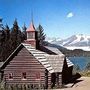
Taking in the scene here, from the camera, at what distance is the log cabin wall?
46.9 m

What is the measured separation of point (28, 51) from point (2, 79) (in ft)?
19.1

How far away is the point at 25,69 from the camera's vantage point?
156 feet

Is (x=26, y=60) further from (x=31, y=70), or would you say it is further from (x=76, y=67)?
(x=76, y=67)

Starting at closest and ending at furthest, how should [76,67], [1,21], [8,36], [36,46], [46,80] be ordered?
[46,80], [36,46], [76,67], [8,36], [1,21]

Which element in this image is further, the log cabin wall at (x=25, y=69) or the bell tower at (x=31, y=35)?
the bell tower at (x=31, y=35)

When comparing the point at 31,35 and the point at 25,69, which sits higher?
the point at 31,35

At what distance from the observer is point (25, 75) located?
1885 inches

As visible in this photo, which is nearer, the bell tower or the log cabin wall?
the log cabin wall

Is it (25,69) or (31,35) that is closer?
(25,69)

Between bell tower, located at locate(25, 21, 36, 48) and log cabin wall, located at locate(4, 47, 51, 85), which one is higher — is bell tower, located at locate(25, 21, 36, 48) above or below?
above

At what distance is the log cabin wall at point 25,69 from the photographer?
46.9 m

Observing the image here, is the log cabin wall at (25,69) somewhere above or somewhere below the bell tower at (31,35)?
below

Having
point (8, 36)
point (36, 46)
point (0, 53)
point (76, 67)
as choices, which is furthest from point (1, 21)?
point (36, 46)

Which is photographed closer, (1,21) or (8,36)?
(8,36)
